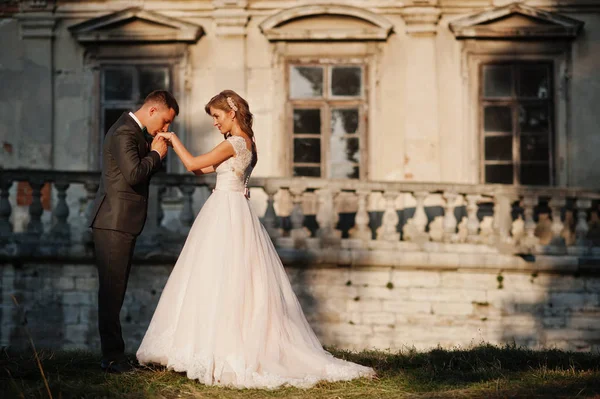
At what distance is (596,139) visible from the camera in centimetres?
1380

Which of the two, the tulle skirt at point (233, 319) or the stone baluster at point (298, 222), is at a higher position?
the stone baluster at point (298, 222)

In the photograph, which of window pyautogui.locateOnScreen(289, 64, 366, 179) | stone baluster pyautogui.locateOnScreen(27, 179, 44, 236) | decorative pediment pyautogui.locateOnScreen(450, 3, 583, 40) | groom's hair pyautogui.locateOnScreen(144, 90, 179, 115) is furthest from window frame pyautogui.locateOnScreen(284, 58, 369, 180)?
groom's hair pyautogui.locateOnScreen(144, 90, 179, 115)

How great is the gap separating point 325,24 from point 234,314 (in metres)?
7.95

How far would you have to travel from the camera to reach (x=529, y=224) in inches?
463

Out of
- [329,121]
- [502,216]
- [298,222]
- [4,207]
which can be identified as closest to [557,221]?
[502,216]

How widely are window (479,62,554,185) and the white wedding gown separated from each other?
7.51m

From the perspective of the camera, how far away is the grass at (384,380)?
234 inches

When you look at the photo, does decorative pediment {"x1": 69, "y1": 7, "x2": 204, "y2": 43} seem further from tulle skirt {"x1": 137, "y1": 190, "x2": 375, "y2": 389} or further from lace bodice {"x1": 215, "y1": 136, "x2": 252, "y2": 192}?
tulle skirt {"x1": 137, "y1": 190, "x2": 375, "y2": 389}

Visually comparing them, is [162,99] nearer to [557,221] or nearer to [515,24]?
[557,221]

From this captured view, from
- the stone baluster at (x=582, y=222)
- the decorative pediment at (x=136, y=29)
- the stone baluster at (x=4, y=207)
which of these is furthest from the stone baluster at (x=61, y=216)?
the stone baluster at (x=582, y=222)

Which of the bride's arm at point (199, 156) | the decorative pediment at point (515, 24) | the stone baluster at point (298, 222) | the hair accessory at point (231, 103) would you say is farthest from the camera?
the decorative pediment at point (515, 24)

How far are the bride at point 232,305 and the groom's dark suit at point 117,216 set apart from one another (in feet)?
0.77

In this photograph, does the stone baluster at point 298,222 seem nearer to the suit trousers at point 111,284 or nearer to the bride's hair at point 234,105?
the bride's hair at point 234,105

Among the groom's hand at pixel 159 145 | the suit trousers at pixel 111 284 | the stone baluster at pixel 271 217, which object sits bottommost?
the suit trousers at pixel 111 284
